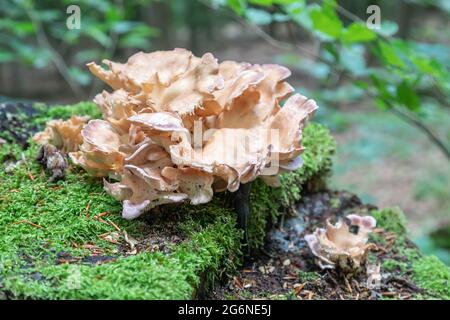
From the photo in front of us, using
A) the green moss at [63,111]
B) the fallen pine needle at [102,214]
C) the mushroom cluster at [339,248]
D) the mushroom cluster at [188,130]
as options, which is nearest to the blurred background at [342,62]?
the green moss at [63,111]

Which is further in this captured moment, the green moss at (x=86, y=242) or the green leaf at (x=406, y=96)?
the green leaf at (x=406, y=96)

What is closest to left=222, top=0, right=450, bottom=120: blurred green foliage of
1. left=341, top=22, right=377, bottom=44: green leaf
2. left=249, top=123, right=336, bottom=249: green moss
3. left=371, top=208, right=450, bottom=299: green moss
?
left=341, top=22, right=377, bottom=44: green leaf

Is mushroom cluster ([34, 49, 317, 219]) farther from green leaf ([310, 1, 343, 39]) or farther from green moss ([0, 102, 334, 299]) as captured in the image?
green leaf ([310, 1, 343, 39])

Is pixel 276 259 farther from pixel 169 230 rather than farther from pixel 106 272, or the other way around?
pixel 106 272

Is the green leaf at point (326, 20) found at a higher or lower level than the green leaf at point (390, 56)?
higher

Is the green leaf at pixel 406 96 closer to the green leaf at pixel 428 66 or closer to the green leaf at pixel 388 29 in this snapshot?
the green leaf at pixel 428 66

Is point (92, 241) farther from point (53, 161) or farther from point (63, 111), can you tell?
point (63, 111)
